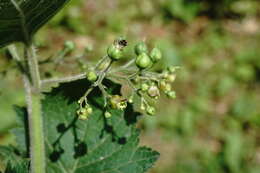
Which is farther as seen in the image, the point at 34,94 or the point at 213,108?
the point at 213,108

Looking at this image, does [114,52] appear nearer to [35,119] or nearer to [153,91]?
[153,91]

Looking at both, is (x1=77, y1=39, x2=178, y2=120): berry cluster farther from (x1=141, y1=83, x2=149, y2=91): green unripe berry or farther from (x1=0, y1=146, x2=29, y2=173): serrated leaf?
(x1=0, y1=146, x2=29, y2=173): serrated leaf

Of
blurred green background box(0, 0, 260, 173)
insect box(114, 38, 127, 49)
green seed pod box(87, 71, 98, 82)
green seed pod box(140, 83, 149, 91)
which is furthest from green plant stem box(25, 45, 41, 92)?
blurred green background box(0, 0, 260, 173)

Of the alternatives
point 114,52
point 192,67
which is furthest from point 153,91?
point 192,67

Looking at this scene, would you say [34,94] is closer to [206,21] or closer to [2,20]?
[2,20]

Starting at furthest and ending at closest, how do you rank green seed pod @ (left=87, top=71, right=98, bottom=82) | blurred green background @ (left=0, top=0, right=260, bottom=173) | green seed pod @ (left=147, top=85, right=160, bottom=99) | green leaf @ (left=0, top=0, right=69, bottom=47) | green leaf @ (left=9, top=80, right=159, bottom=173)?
blurred green background @ (left=0, top=0, right=260, bottom=173) < green leaf @ (left=9, top=80, right=159, bottom=173) < green seed pod @ (left=147, top=85, right=160, bottom=99) < green seed pod @ (left=87, top=71, right=98, bottom=82) < green leaf @ (left=0, top=0, right=69, bottom=47)

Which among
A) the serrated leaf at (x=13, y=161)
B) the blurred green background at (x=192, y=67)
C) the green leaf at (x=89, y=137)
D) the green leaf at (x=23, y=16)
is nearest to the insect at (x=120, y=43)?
the green leaf at (x=23, y=16)

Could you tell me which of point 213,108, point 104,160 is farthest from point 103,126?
point 213,108
